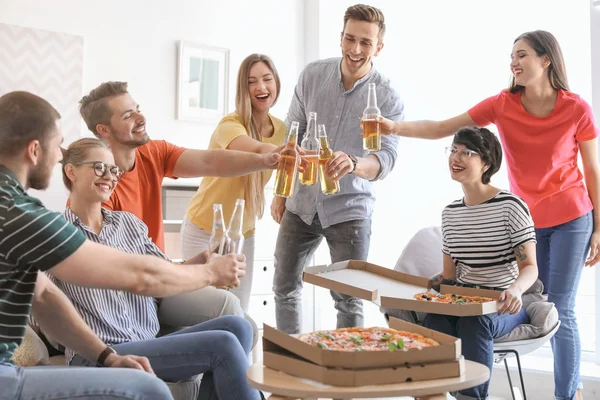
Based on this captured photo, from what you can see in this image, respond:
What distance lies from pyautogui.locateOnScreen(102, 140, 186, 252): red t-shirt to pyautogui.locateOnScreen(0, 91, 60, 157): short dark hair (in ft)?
3.04

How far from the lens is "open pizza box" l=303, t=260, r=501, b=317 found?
2.19m

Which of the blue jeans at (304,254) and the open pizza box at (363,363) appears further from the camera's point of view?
the blue jeans at (304,254)

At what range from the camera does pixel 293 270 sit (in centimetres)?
323

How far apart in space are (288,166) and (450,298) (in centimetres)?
73

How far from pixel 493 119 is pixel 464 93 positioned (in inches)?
59.8

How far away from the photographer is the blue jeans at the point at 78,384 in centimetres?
139

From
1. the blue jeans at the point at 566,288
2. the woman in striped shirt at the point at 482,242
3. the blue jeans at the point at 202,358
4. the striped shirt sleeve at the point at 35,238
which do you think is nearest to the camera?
the striped shirt sleeve at the point at 35,238

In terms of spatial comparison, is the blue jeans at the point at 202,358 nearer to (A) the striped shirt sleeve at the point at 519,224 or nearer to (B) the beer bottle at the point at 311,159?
(B) the beer bottle at the point at 311,159

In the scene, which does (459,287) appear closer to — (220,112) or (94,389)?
(94,389)

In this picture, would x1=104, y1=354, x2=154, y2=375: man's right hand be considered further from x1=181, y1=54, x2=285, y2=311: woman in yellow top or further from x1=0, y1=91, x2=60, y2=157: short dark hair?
x1=181, y1=54, x2=285, y2=311: woman in yellow top

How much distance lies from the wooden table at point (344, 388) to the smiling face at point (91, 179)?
77 centimetres

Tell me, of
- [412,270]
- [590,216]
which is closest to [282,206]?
[412,270]

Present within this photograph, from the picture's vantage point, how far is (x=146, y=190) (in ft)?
8.47

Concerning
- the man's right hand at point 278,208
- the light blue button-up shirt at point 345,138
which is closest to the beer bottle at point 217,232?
the light blue button-up shirt at point 345,138
